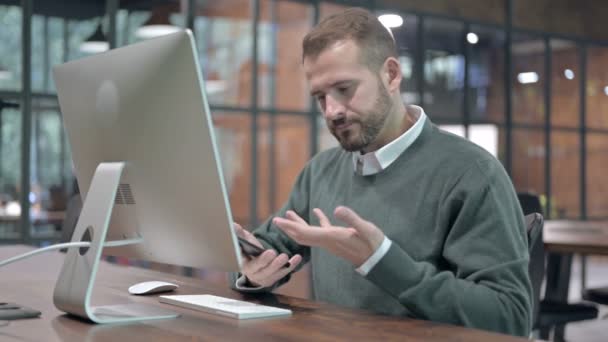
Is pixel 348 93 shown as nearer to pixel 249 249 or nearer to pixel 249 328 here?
pixel 249 249

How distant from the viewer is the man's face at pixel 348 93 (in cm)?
167

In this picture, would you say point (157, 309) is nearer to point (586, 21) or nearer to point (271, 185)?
point (271, 185)

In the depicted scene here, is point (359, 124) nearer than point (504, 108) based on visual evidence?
Yes

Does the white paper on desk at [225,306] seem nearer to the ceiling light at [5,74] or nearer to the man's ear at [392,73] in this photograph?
the man's ear at [392,73]

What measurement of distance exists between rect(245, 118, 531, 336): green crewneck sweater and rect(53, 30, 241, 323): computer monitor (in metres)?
0.35

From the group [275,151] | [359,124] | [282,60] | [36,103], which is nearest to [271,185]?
[275,151]

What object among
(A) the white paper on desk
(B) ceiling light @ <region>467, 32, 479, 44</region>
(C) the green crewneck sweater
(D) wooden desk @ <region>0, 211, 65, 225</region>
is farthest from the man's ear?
(B) ceiling light @ <region>467, 32, 479, 44</region>

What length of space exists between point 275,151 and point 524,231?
4752mm

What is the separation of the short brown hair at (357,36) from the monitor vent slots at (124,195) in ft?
1.70

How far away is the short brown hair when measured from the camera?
1.68m

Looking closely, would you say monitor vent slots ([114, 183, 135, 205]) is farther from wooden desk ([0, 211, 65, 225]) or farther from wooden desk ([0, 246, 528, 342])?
wooden desk ([0, 211, 65, 225])

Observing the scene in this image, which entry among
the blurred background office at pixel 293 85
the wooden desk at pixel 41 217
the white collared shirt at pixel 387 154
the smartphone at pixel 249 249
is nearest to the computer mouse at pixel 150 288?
the white collared shirt at pixel 387 154

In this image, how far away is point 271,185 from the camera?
20.7 ft

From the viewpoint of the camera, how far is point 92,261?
1.40 meters
